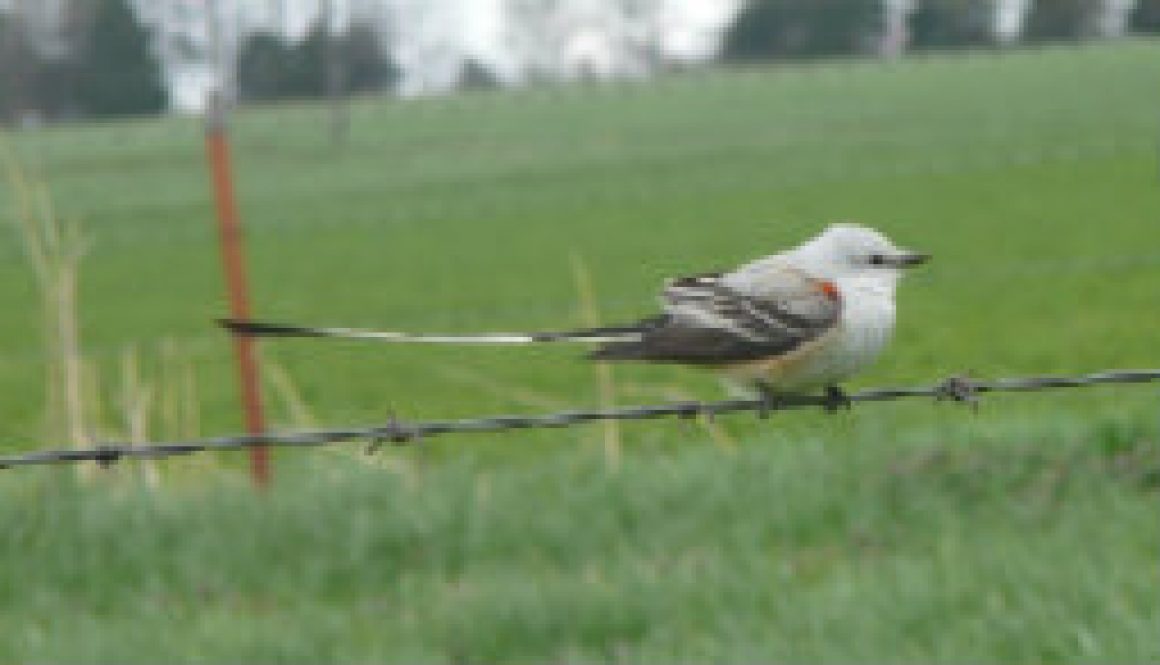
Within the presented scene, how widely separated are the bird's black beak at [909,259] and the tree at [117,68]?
3021cm

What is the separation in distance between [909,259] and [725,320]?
333 millimetres

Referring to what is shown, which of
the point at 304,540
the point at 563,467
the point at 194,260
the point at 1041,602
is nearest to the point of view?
the point at 1041,602

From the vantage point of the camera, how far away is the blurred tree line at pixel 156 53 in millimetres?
28681

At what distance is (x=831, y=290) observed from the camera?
93.5 inches

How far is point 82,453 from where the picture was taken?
275 centimetres

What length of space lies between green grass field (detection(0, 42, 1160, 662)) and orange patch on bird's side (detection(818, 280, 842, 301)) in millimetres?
602

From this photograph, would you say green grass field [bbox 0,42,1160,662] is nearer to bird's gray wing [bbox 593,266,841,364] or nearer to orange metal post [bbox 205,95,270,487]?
orange metal post [bbox 205,95,270,487]

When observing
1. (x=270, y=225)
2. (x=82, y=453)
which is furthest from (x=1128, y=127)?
(x=82, y=453)

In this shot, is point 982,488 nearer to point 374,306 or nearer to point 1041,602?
point 1041,602

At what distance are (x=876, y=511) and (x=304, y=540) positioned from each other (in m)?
1.78

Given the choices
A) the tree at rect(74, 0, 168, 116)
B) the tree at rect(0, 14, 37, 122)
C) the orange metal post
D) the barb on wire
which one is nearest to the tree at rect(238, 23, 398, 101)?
the tree at rect(74, 0, 168, 116)

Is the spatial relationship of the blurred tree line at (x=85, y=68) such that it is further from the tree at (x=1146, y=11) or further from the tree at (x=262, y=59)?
the tree at (x=1146, y=11)

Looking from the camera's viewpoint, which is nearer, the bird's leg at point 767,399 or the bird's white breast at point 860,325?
the bird's white breast at point 860,325

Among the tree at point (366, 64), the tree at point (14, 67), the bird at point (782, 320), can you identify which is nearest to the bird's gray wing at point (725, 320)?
the bird at point (782, 320)
